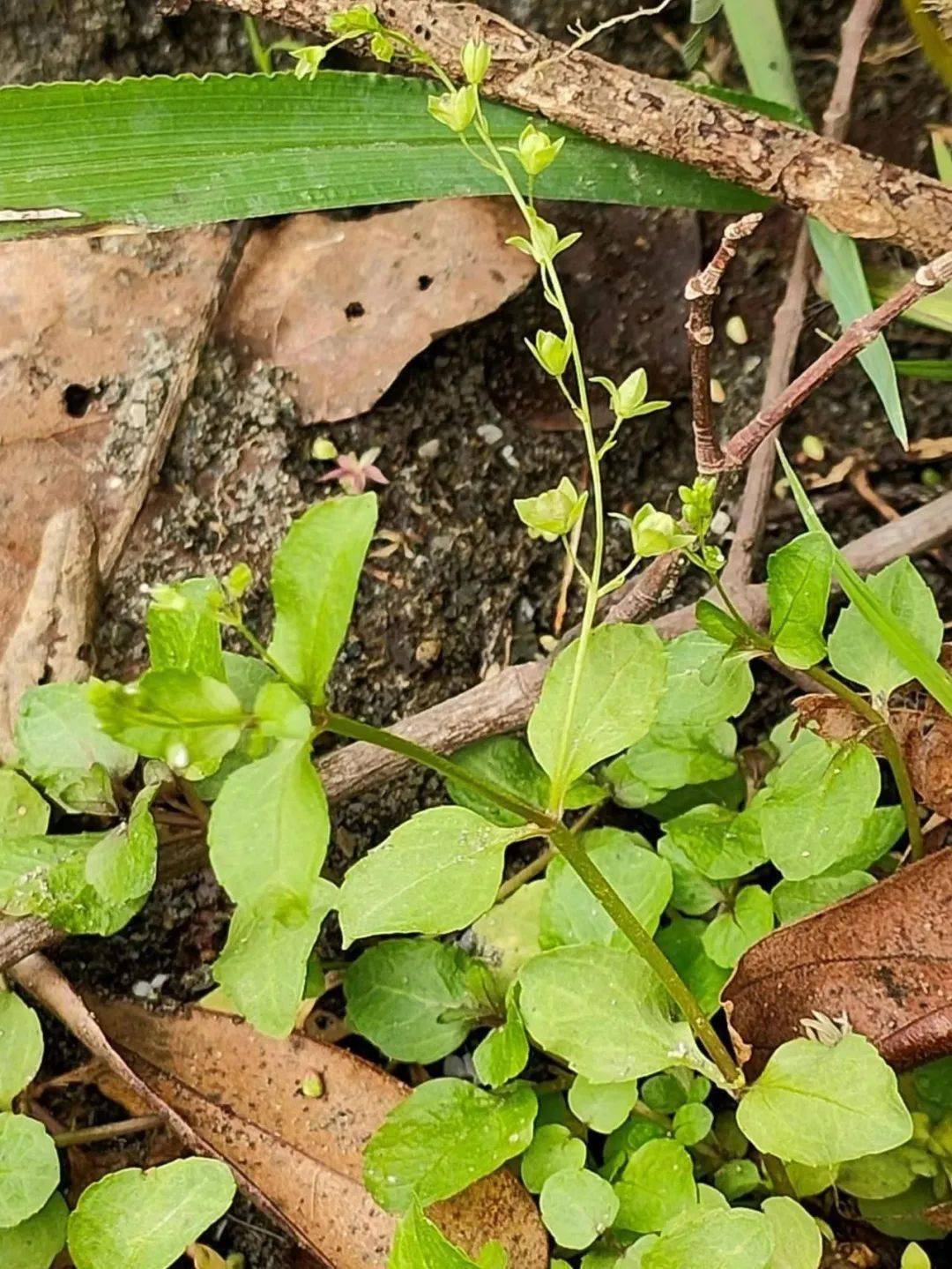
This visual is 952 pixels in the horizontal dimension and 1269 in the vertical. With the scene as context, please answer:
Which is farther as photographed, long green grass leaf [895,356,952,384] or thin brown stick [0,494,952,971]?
long green grass leaf [895,356,952,384]

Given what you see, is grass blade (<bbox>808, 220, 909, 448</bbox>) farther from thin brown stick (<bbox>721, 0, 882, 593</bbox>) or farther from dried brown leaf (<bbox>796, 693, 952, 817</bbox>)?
dried brown leaf (<bbox>796, 693, 952, 817</bbox>)

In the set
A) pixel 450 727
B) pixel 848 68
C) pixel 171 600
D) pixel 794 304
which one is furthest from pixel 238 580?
pixel 848 68

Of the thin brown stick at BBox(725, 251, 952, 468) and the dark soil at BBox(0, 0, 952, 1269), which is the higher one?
the thin brown stick at BBox(725, 251, 952, 468)

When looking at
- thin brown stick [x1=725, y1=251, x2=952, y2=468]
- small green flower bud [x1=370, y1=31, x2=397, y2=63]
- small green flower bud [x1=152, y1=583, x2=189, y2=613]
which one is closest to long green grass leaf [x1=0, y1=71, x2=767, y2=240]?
small green flower bud [x1=370, y1=31, x2=397, y2=63]

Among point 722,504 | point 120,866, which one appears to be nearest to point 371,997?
point 120,866

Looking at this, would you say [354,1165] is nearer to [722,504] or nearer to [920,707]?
[920,707]

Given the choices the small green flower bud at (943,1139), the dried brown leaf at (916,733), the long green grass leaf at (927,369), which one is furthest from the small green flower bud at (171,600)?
the long green grass leaf at (927,369)
